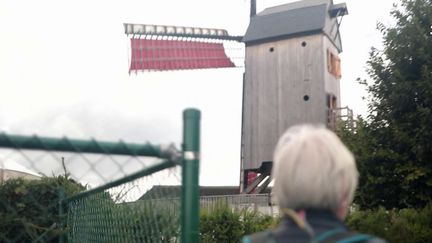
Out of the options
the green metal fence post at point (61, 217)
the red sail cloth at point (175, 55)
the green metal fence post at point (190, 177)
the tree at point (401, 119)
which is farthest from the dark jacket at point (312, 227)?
the red sail cloth at point (175, 55)

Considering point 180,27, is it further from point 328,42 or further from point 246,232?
point 246,232

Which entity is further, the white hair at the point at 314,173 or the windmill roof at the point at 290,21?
the windmill roof at the point at 290,21

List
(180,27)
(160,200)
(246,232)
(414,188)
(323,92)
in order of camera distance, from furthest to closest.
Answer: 1. (180,27)
2. (323,92)
3. (246,232)
4. (414,188)
5. (160,200)

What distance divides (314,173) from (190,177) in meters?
0.63

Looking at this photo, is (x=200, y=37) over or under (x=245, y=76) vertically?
over

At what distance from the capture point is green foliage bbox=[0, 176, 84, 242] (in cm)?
396

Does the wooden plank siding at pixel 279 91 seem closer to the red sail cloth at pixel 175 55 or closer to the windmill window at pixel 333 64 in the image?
the windmill window at pixel 333 64

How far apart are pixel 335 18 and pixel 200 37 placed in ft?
19.3

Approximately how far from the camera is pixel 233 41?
81.8ft

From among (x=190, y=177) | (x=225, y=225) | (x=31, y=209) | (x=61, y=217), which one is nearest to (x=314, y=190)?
(x=190, y=177)

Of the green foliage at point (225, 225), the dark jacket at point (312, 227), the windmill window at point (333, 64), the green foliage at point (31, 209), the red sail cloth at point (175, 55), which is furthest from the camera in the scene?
the red sail cloth at point (175, 55)

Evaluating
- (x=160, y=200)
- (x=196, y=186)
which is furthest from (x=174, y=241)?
(x=196, y=186)

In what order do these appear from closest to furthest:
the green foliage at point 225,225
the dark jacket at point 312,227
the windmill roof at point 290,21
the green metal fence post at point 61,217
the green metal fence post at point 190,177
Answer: the dark jacket at point 312,227, the green metal fence post at point 190,177, the green metal fence post at point 61,217, the green foliage at point 225,225, the windmill roof at point 290,21

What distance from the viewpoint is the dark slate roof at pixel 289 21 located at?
67.6 ft
